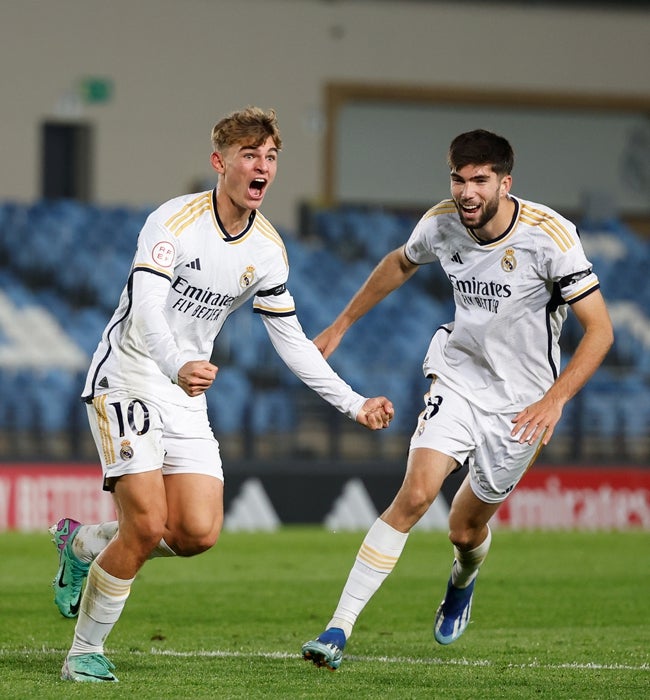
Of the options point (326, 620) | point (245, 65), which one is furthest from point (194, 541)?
point (245, 65)

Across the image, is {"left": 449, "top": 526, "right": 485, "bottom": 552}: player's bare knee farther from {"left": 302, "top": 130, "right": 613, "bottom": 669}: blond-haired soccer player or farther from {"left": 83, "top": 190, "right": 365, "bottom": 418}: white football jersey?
{"left": 83, "top": 190, "right": 365, "bottom": 418}: white football jersey

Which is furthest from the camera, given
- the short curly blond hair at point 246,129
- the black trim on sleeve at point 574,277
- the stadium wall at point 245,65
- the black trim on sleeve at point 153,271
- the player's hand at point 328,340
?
the stadium wall at point 245,65

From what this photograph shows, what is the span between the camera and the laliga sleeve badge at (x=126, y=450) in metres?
5.89

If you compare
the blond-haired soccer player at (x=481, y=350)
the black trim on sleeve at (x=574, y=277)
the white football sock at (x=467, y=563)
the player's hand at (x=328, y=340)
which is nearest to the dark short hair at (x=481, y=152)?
the blond-haired soccer player at (x=481, y=350)

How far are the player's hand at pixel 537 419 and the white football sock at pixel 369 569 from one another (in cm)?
72

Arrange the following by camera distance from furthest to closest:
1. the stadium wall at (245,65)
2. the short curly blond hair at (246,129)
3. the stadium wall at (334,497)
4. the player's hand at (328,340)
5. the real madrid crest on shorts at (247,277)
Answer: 1. the stadium wall at (245,65)
2. the stadium wall at (334,497)
3. the player's hand at (328,340)
4. the real madrid crest on shorts at (247,277)
5. the short curly blond hair at (246,129)

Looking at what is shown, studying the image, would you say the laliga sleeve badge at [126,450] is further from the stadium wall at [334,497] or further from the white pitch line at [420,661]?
the stadium wall at [334,497]

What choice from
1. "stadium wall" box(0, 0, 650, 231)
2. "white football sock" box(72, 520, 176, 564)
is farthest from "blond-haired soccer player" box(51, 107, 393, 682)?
"stadium wall" box(0, 0, 650, 231)

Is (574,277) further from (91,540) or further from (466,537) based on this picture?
(91,540)

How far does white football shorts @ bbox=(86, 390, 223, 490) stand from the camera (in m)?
5.91

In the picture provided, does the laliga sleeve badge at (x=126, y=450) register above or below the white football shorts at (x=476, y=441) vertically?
above

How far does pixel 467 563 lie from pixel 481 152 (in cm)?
208

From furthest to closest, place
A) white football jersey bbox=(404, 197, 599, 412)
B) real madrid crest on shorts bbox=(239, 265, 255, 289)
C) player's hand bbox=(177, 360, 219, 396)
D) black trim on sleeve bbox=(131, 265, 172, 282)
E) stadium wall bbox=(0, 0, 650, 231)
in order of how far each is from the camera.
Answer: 1. stadium wall bbox=(0, 0, 650, 231)
2. white football jersey bbox=(404, 197, 599, 412)
3. real madrid crest on shorts bbox=(239, 265, 255, 289)
4. black trim on sleeve bbox=(131, 265, 172, 282)
5. player's hand bbox=(177, 360, 219, 396)

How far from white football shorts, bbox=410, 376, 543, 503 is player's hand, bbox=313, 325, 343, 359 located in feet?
1.65
